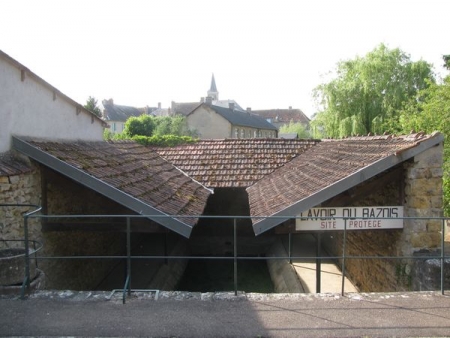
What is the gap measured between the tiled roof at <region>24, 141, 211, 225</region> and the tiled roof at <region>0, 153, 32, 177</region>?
44cm

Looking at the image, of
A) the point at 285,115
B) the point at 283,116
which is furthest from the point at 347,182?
the point at 285,115

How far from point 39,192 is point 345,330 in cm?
589

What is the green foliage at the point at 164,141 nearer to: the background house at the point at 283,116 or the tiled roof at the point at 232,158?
the tiled roof at the point at 232,158

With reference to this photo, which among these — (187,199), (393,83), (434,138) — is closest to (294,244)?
(187,199)

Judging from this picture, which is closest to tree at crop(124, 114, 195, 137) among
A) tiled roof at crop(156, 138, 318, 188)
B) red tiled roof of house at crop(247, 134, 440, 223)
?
tiled roof at crop(156, 138, 318, 188)

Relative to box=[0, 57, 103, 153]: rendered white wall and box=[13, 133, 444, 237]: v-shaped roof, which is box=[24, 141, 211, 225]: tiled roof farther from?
box=[0, 57, 103, 153]: rendered white wall

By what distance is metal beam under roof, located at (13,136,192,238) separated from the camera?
6449 mm

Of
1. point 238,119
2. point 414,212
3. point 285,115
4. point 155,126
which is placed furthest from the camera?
point 285,115

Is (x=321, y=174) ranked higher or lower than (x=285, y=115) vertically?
lower

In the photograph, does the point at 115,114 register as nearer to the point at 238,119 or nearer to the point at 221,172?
the point at 238,119

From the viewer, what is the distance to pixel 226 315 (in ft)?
14.1

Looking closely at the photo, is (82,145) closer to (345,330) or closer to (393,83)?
(345,330)

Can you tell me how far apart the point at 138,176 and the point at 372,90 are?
20155 millimetres

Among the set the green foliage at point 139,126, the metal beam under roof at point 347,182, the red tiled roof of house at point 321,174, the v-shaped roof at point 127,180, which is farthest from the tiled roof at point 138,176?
the green foliage at point 139,126
